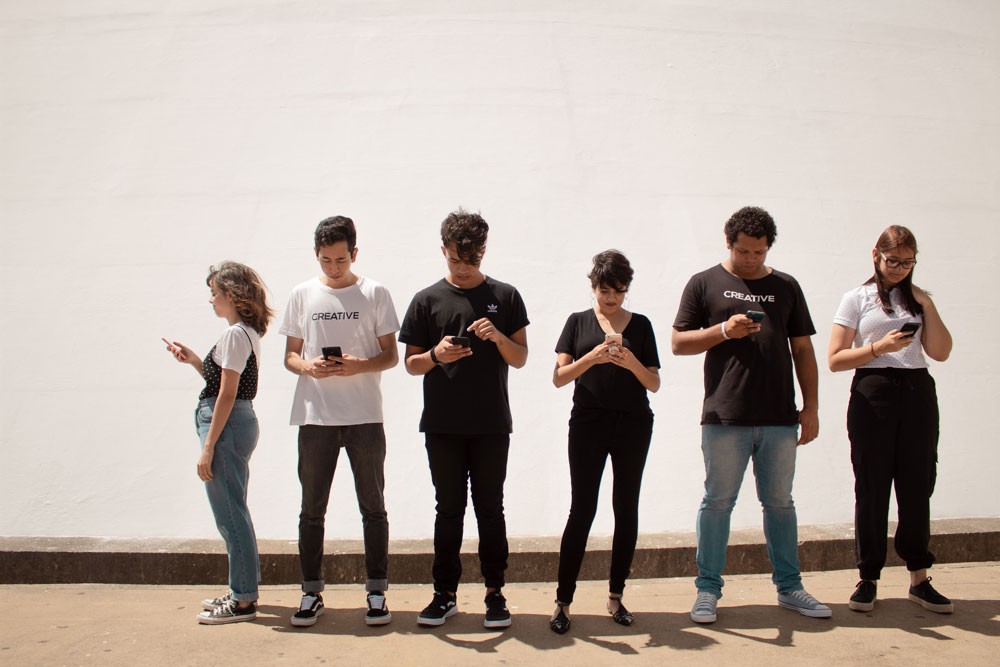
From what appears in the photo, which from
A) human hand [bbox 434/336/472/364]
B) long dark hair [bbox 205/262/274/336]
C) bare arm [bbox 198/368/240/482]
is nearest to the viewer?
human hand [bbox 434/336/472/364]

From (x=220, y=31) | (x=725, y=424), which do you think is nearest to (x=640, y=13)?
(x=220, y=31)

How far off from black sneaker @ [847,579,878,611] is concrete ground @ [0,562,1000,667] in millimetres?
33

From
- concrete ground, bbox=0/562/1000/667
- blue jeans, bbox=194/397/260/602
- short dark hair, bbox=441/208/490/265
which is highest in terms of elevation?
short dark hair, bbox=441/208/490/265

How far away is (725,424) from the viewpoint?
Answer: 10.4ft

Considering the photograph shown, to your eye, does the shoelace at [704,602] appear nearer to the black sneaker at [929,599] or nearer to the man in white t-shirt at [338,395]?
the black sneaker at [929,599]

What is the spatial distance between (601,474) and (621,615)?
52 centimetres

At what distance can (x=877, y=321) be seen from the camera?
3295mm

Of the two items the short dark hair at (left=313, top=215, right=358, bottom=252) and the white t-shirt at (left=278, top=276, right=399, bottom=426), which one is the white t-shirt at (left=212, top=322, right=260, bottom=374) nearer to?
the white t-shirt at (left=278, top=276, right=399, bottom=426)

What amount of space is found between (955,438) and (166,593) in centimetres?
392

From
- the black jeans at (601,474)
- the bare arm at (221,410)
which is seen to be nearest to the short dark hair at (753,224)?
the black jeans at (601,474)

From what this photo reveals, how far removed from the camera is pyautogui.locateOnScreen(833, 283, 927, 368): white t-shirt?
326 centimetres

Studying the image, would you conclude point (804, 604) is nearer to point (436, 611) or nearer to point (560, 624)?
point (560, 624)

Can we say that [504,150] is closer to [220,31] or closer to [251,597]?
[220,31]

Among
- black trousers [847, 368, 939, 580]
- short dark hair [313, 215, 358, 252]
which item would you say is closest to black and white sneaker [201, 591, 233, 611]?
short dark hair [313, 215, 358, 252]
